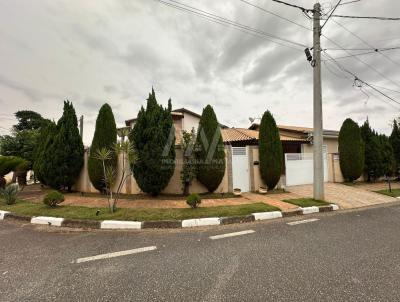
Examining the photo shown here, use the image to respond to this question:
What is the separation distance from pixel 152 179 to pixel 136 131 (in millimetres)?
2152

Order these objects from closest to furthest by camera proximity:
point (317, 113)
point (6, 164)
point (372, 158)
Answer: point (317, 113) → point (6, 164) → point (372, 158)

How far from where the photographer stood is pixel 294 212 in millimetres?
6965

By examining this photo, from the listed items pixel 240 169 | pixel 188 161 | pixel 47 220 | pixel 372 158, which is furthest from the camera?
pixel 372 158

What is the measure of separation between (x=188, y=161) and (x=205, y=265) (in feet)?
20.5

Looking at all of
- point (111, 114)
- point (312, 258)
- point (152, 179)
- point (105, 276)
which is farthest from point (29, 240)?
point (111, 114)

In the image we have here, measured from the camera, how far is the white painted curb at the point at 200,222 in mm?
5648

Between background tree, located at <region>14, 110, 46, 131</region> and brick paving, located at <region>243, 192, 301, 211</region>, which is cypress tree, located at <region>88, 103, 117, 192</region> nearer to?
brick paving, located at <region>243, 192, 301, 211</region>

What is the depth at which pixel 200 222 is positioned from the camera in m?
5.74

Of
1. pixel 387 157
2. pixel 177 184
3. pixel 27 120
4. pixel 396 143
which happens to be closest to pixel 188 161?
pixel 177 184

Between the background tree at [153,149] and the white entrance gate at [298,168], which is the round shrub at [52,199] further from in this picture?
the white entrance gate at [298,168]

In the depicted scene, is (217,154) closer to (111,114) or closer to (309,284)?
(111,114)

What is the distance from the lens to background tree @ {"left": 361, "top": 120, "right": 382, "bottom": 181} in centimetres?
1463

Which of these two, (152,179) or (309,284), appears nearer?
(309,284)

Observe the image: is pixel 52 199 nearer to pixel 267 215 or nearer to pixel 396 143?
pixel 267 215
